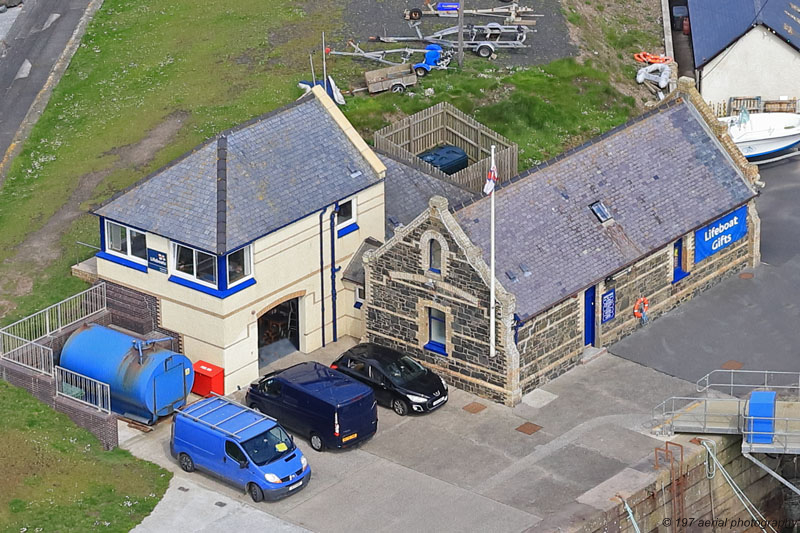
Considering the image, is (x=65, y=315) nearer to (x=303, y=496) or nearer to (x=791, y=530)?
(x=303, y=496)

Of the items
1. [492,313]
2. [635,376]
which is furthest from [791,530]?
[492,313]

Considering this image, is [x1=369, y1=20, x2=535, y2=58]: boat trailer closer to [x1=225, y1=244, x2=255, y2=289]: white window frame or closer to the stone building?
the stone building

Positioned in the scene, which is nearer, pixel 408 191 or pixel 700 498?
pixel 700 498

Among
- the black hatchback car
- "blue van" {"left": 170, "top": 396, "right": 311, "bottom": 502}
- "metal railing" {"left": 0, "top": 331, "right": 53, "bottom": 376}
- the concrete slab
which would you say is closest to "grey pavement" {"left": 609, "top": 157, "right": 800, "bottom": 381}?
the black hatchback car

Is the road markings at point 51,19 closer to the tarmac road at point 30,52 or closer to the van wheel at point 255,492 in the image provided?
the tarmac road at point 30,52

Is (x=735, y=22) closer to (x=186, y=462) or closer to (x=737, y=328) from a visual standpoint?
(x=737, y=328)

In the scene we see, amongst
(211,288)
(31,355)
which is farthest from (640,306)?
(31,355)

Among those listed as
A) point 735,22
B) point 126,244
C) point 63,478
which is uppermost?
point 126,244
